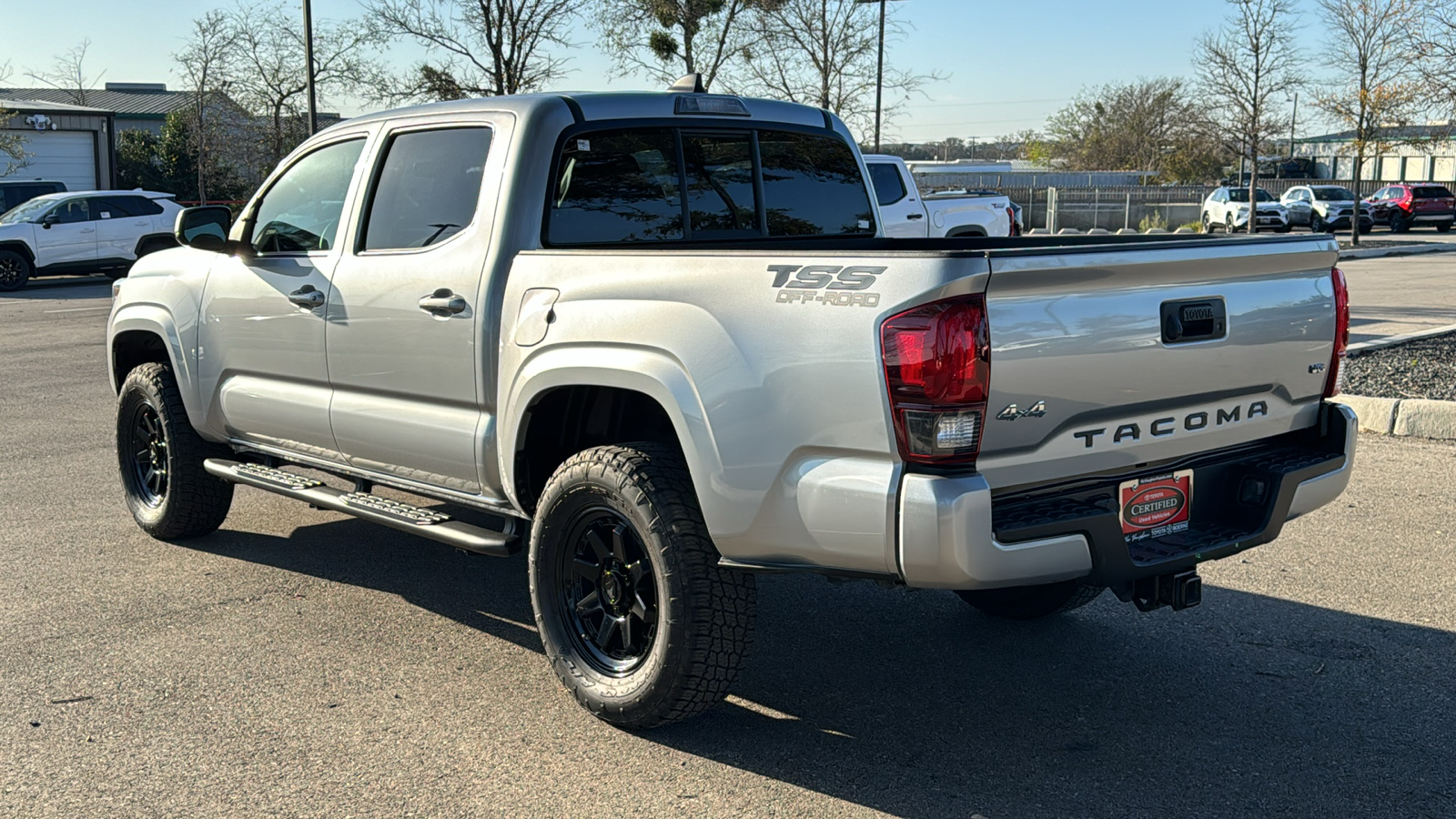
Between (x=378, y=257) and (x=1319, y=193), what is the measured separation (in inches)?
1622

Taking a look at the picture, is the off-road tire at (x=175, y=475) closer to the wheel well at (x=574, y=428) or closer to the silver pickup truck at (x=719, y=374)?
the silver pickup truck at (x=719, y=374)

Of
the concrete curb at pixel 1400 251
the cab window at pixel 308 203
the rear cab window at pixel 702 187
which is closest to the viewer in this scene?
the rear cab window at pixel 702 187

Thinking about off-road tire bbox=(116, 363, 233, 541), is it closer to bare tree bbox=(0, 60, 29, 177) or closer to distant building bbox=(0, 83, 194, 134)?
bare tree bbox=(0, 60, 29, 177)

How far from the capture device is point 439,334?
460cm

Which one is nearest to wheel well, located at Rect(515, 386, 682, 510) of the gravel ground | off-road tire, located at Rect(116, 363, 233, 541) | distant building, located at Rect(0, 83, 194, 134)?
off-road tire, located at Rect(116, 363, 233, 541)

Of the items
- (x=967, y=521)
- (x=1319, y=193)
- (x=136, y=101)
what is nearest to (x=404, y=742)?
(x=967, y=521)

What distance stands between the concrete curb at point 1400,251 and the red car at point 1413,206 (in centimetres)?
911

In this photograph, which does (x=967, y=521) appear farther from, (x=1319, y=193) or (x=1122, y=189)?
(x=1122, y=189)

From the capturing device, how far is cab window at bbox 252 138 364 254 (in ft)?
17.4

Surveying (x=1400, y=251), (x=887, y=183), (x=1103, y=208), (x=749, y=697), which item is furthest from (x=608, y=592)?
(x=1103, y=208)

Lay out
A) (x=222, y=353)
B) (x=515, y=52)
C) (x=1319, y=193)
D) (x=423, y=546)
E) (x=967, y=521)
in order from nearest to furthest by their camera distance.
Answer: (x=967, y=521), (x=222, y=353), (x=423, y=546), (x=515, y=52), (x=1319, y=193)

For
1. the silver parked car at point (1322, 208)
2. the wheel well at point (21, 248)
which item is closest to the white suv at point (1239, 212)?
the silver parked car at point (1322, 208)

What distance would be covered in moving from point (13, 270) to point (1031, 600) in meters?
22.9

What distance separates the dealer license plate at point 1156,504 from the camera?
3.75 metres
